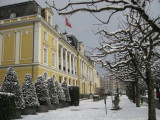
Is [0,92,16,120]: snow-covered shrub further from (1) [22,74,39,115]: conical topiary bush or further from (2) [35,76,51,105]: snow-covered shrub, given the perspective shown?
(2) [35,76,51,105]: snow-covered shrub

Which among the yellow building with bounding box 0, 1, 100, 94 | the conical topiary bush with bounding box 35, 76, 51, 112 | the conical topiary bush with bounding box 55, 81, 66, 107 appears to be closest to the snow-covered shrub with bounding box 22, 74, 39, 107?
the conical topiary bush with bounding box 35, 76, 51, 112

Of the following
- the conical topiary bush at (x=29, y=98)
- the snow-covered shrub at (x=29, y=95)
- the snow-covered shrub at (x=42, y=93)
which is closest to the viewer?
the conical topiary bush at (x=29, y=98)

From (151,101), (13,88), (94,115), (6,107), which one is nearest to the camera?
(151,101)

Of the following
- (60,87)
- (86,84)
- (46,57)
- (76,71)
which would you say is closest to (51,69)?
(46,57)

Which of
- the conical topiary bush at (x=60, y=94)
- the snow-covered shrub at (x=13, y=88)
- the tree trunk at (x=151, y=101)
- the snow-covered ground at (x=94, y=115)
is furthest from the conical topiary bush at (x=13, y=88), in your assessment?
the tree trunk at (x=151, y=101)

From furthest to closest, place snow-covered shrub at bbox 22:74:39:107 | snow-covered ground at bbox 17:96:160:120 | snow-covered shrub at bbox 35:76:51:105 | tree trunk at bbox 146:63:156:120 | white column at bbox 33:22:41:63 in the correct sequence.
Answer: white column at bbox 33:22:41:63, snow-covered shrub at bbox 35:76:51:105, snow-covered shrub at bbox 22:74:39:107, snow-covered ground at bbox 17:96:160:120, tree trunk at bbox 146:63:156:120

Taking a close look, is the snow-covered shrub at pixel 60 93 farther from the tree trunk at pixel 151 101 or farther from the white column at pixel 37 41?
the tree trunk at pixel 151 101

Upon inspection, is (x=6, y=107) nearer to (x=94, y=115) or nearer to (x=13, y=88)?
(x=13, y=88)

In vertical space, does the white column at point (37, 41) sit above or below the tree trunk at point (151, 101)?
above

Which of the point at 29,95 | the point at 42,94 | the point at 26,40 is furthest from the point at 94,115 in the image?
the point at 26,40

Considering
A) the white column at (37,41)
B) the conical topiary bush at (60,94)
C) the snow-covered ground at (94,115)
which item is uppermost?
the white column at (37,41)

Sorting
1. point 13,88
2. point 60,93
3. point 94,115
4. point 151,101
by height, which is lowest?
point 94,115

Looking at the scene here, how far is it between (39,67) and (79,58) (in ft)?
91.5

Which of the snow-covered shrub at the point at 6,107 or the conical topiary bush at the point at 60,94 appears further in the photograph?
the conical topiary bush at the point at 60,94
